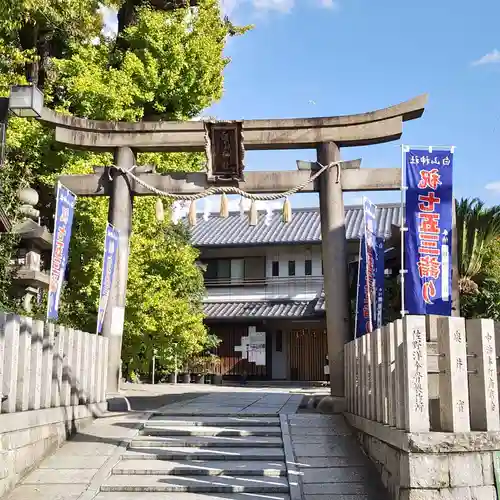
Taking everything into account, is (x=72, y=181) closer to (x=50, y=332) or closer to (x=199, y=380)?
(x=50, y=332)

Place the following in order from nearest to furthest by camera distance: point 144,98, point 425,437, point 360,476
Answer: point 425,437
point 360,476
point 144,98

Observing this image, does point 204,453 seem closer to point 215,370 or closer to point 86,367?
point 86,367

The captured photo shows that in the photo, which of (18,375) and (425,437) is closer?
(425,437)

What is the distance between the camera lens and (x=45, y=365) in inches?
320

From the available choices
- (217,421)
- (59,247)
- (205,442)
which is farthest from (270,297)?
(205,442)

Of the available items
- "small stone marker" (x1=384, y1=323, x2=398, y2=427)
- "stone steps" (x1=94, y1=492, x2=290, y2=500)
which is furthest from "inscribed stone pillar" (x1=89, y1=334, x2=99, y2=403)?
"small stone marker" (x1=384, y1=323, x2=398, y2=427)

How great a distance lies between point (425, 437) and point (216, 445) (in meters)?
3.57

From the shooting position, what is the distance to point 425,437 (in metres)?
5.68

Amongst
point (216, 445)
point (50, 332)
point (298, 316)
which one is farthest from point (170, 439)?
point (298, 316)

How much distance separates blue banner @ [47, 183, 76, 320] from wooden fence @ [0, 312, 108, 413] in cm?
76

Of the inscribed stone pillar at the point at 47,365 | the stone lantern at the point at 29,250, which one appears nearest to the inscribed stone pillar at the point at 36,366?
the inscribed stone pillar at the point at 47,365

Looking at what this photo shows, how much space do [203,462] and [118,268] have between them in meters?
5.13

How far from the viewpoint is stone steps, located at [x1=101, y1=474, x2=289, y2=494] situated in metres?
6.80

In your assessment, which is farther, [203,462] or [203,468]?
[203,462]
